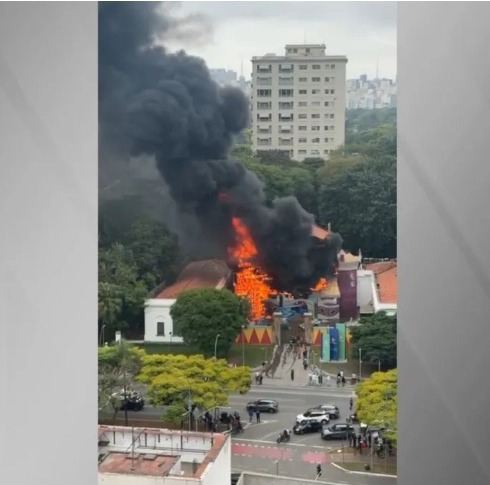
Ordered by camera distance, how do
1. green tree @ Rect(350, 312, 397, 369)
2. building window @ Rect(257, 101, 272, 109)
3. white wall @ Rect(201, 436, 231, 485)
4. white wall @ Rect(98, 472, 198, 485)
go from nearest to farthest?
white wall @ Rect(98, 472, 198, 485)
white wall @ Rect(201, 436, 231, 485)
green tree @ Rect(350, 312, 397, 369)
building window @ Rect(257, 101, 272, 109)

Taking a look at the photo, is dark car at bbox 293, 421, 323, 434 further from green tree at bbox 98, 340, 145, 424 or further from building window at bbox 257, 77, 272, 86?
building window at bbox 257, 77, 272, 86

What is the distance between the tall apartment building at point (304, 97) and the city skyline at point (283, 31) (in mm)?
65

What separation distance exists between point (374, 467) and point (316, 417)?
0.46 metres

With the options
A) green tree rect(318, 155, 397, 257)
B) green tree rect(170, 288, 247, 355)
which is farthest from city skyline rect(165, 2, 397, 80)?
green tree rect(170, 288, 247, 355)

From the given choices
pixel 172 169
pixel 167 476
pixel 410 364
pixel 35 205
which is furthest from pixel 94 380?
pixel 172 169

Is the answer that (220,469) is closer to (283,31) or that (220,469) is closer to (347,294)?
(347,294)

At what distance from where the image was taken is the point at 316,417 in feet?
14.3

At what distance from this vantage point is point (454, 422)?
90cm

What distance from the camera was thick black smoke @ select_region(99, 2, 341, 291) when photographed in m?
Result: 4.77

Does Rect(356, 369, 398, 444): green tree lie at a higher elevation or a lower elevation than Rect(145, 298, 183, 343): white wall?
lower

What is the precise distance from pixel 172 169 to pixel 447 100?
4166 millimetres

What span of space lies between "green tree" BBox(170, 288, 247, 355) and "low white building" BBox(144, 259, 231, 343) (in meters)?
0.05

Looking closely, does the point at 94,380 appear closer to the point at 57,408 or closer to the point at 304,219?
the point at 57,408

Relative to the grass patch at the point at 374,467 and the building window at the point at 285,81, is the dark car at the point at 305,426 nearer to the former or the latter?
the grass patch at the point at 374,467
